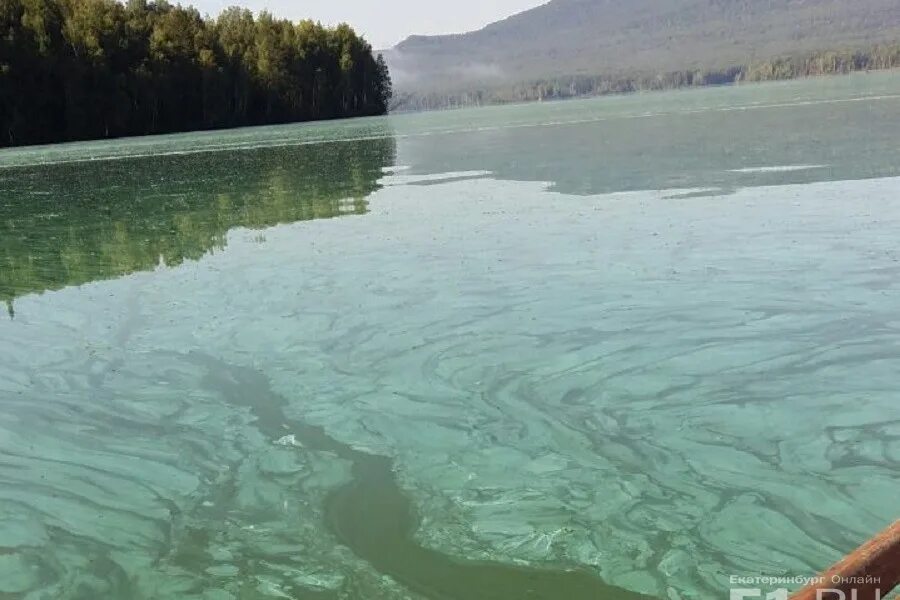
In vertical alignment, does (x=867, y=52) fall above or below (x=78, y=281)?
above

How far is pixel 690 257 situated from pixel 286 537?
6.39m

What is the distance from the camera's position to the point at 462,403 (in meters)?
6.09

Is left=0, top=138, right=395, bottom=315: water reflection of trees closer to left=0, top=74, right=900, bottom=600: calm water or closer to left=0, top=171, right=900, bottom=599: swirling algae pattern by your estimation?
left=0, top=74, right=900, bottom=600: calm water

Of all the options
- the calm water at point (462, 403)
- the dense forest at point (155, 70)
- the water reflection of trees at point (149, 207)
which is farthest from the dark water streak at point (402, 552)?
the dense forest at point (155, 70)

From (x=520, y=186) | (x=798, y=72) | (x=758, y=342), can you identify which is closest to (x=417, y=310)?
(x=758, y=342)

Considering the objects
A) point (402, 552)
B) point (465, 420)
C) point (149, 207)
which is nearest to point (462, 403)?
point (465, 420)

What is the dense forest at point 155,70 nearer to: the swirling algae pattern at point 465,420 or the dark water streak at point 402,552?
the swirling algae pattern at point 465,420

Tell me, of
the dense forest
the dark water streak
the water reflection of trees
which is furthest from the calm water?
the dense forest

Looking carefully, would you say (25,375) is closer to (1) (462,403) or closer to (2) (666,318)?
(1) (462,403)

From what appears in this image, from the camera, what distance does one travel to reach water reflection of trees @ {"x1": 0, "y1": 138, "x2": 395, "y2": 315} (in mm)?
12062

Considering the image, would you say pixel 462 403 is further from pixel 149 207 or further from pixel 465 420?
pixel 149 207

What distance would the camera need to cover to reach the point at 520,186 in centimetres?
1691

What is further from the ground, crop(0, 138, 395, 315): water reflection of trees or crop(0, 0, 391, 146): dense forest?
crop(0, 0, 391, 146): dense forest

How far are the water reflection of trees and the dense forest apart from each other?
33.0 meters
